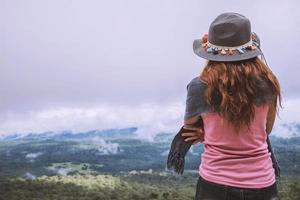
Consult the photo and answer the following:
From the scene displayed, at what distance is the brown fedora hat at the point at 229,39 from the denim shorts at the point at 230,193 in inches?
13.8

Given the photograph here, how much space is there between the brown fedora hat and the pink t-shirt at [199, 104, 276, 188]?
161mm

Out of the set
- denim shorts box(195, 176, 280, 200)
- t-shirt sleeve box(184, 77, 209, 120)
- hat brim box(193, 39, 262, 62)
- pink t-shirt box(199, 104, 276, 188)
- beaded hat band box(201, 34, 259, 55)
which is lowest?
denim shorts box(195, 176, 280, 200)

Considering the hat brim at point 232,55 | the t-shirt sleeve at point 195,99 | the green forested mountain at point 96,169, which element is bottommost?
the green forested mountain at point 96,169

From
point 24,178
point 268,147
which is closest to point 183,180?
point 24,178

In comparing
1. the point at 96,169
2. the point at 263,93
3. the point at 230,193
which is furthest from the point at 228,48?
the point at 96,169

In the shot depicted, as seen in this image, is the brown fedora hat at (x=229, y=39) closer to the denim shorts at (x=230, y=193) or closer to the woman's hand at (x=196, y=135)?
the woman's hand at (x=196, y=135)

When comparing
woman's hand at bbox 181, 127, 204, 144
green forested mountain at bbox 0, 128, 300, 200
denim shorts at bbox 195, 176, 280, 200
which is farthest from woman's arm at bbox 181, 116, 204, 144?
green forested mountain at bbox 0, 128, 300, 200

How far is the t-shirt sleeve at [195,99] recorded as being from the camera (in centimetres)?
147

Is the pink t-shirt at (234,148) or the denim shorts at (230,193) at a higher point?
the pink t-shirt at (234,148)

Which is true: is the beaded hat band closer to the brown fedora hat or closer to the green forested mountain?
the brown fedora hat

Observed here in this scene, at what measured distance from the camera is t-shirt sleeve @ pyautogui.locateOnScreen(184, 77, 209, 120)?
1466 mm

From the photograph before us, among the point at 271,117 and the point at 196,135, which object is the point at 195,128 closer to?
the point at 196,135

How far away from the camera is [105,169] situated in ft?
77.8

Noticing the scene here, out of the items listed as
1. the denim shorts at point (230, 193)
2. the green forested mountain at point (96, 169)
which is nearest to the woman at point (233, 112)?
the denim shorts at point (230, 193)
